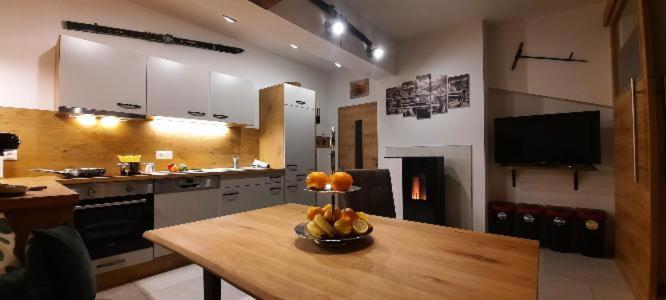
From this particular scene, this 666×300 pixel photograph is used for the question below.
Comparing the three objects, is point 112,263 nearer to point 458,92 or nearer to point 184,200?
point 184,200

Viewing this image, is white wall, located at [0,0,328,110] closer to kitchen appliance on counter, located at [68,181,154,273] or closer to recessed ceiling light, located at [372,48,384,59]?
kitchen appliance on counter, located at [68,181,154,273]

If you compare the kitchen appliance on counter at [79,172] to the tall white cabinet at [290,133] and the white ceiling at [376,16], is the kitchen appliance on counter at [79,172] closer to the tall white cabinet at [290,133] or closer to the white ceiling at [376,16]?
the white ceiling at [376,16]

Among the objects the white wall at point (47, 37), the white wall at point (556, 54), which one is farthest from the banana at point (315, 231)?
the white wall at point (556, 54)

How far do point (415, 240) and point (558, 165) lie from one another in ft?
9.85

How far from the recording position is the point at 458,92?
3.66m

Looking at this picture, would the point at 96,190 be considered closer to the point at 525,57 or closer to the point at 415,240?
the point at 415,240

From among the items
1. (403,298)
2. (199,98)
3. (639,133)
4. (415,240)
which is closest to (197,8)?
(199,98)

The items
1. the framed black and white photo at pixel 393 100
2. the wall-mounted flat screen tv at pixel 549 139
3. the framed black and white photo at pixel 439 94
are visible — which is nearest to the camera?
the wall-mounted flat screen tv at pixel 549 139

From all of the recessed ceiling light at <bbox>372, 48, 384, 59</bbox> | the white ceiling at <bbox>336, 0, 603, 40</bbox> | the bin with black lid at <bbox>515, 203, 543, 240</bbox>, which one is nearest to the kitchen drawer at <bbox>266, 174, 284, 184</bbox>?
the recessed ceiling light at <bbox>372, 48, 384, 59</bbox>

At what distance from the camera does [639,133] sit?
2.01 m

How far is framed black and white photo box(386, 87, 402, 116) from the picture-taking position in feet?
13.7

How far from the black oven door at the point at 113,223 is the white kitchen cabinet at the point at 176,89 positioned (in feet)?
3.03

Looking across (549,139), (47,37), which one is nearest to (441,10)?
(549,139)

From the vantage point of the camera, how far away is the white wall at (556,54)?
10.2 ft
